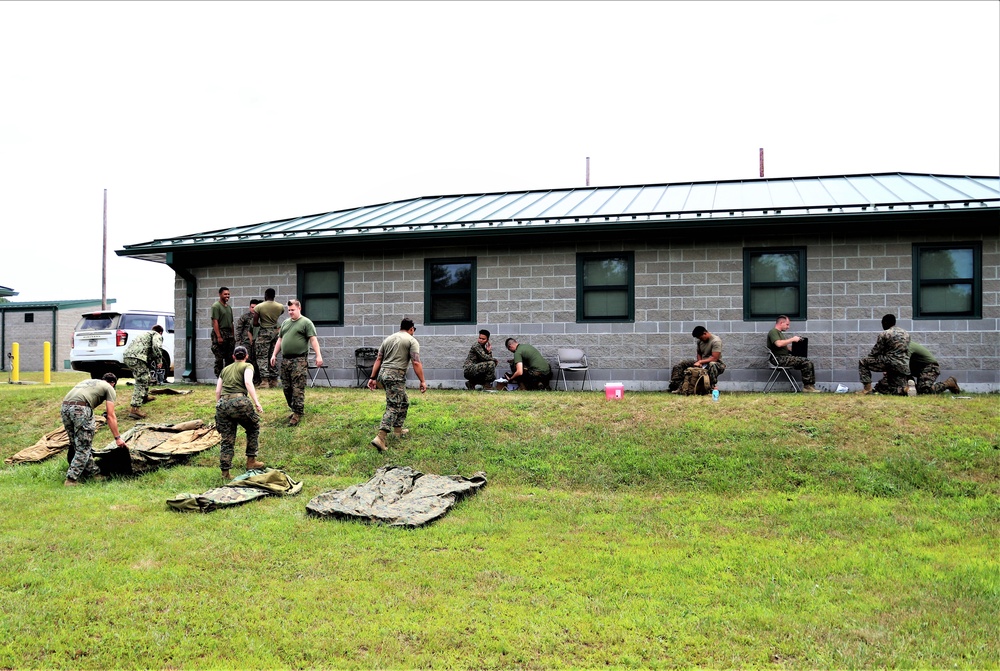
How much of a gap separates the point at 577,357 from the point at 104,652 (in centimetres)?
1051

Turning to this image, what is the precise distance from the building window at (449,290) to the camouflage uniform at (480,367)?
1115mm

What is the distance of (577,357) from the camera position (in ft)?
46.8

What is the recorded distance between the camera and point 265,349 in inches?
558

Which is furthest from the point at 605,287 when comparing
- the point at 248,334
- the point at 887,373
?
the point at 248,334

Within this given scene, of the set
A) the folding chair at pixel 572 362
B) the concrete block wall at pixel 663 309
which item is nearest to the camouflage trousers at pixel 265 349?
the concrete block wall at pixel 663 309

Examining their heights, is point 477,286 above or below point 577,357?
above

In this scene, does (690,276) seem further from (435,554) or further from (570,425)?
(435,554)

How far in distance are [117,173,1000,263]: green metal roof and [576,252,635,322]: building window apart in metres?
0.82

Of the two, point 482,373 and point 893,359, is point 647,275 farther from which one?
point 893,359

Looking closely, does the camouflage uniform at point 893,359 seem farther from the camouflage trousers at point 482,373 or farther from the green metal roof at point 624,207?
the camouflage trousers at point 482,373

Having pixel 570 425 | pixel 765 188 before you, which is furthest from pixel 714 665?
pixel 765 188

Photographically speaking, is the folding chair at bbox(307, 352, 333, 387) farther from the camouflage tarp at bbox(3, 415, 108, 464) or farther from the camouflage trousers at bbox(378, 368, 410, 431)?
the camouflage trousers at bbox(378, 368, 410, 431)

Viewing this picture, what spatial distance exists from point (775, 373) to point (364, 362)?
8.08 meters

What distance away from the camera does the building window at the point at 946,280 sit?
523 inches
